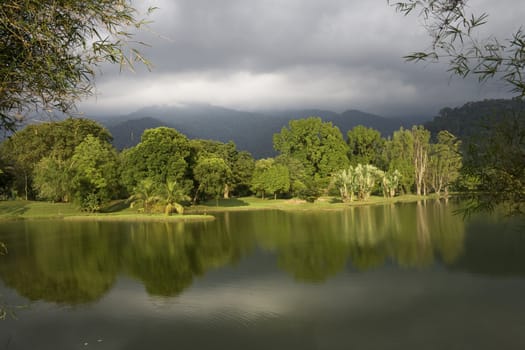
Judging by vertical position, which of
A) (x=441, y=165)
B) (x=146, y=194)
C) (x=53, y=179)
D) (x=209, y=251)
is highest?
(x=53, y=179)

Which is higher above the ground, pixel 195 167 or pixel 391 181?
pixel 195 167

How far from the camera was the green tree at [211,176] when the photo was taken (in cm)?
Result: 4500

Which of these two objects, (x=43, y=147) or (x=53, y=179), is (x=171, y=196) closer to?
(x=53, y=179)

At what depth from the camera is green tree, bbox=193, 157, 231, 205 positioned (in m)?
45.0

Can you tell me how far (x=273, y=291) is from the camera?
44.4ft

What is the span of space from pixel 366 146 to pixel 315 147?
9180 millimetres

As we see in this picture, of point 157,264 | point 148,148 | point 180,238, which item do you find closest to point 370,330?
point 157,264

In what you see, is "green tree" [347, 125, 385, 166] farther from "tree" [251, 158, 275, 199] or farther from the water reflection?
the water reflection

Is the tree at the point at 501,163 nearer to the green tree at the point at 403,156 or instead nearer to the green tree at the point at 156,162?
the green tree at the point at 156,162

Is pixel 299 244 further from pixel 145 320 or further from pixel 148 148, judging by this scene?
pixel 148 148

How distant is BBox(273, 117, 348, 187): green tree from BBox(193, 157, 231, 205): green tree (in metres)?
19.8

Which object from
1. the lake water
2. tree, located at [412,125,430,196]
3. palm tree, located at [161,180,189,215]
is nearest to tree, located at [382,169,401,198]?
tree, located at [412,125,430,196]

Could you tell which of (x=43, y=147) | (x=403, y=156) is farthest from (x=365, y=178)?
(x=43, y=147)

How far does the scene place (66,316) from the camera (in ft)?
39.4
